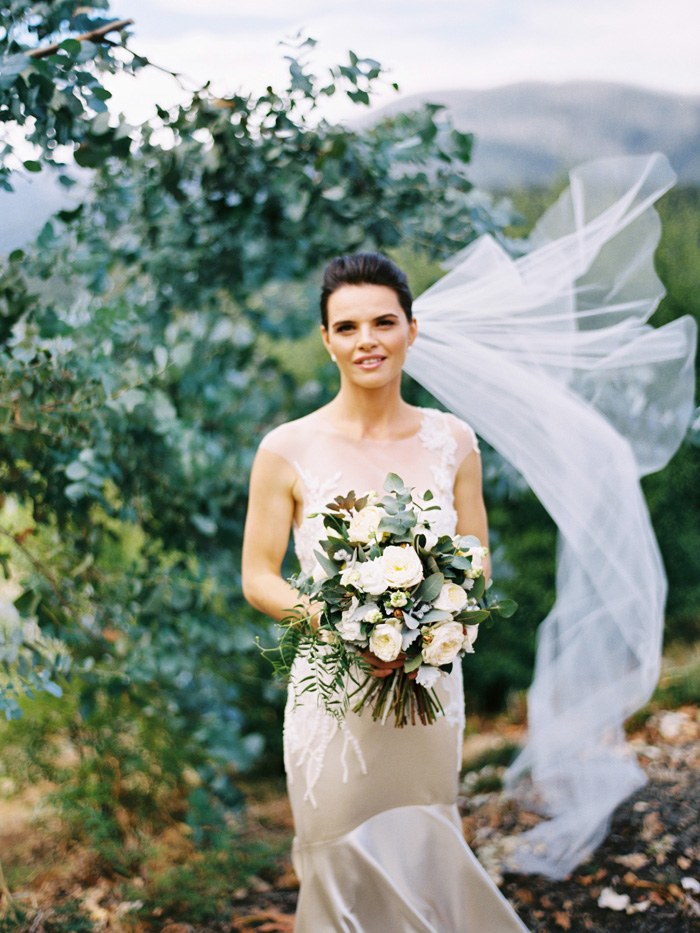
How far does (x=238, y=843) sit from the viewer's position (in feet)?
14.4

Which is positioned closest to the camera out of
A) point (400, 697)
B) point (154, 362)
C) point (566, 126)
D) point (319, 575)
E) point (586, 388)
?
point (319, 575)

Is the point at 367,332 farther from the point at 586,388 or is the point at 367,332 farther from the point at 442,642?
the point at 586,388

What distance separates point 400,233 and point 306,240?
0.44 metres

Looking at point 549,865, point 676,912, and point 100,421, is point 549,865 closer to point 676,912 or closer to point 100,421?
point 676,912

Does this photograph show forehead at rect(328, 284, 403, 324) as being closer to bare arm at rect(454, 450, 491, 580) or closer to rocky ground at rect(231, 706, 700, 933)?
bare arm at rect(454, 450, 491, 580)

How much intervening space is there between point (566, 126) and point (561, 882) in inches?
281

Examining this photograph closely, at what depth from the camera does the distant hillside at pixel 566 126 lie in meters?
8.47

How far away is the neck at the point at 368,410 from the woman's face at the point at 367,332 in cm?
9

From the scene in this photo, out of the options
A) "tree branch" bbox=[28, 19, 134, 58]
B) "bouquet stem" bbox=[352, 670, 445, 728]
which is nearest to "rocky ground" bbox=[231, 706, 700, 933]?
"bouquet stem" bbox=[352, 670, 445, 728]

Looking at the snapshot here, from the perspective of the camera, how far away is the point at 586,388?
139 inches

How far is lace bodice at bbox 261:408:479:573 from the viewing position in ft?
9.21

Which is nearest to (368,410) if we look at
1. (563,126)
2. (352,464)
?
(352,464)

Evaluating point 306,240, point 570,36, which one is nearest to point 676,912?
point 306,240

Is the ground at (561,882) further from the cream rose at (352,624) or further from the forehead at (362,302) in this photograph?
the forehead at (362,302)
